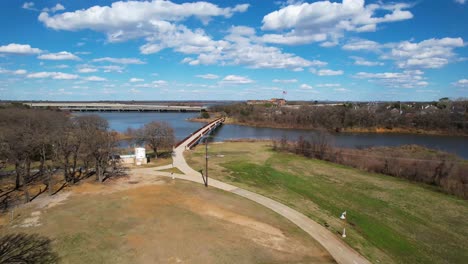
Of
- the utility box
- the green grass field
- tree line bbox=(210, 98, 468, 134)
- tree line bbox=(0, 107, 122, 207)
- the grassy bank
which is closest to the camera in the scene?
the grassy bank

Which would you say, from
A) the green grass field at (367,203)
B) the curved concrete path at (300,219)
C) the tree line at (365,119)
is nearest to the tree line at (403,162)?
the green grass field at (367,203)

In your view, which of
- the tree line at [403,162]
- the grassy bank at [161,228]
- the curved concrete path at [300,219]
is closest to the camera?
the grassy bank at [161,228]

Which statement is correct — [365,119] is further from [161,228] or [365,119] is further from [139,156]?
[161,228]

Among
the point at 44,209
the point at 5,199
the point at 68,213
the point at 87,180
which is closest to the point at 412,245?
the point at 68,213

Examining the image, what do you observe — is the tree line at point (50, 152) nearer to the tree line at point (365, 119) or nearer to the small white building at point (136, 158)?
the small white building at point (136, 158)

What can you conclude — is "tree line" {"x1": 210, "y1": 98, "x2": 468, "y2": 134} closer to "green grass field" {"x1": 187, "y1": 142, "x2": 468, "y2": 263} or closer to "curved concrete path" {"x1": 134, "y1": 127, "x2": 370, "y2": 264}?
"green grass field" {"x1": 187, "y1": 142, "x2": 468, "y2": 263}

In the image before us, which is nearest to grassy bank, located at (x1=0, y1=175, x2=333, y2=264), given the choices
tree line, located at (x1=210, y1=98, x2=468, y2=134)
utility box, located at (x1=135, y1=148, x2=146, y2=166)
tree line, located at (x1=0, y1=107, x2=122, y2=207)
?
tree line, located at (x1=0, y1=107, x2=122, y2=207)

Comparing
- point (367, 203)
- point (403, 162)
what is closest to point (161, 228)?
point (367, 203)
